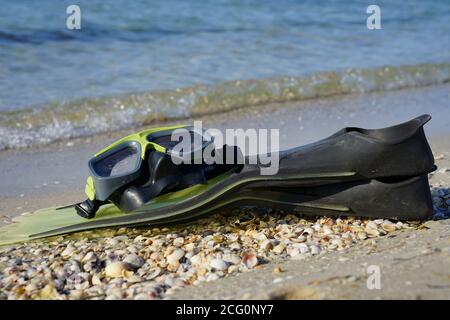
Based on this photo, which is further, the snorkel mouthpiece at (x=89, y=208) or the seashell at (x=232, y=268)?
the snorkel mouthpiece at (x=89, y=208)

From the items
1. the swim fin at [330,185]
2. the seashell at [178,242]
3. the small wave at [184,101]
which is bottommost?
the seashell at [178,242]

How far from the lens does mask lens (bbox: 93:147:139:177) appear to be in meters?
3.19

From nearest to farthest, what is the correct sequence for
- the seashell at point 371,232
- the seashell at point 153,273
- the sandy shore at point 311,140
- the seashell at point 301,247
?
the sandy shore at point 311,140 < the seashell at point 153,273 < the seashell at point 301,247 < the seashell at point 371,232

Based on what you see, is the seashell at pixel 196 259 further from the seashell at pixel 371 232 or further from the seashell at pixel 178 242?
the seashell at pixel 371 232

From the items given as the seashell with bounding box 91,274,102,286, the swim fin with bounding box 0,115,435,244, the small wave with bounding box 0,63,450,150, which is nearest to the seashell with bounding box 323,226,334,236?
the swim fin with bounding box 0,115,435,244

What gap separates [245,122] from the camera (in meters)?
6.10

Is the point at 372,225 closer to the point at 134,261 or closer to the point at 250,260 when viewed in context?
the point at 250,260

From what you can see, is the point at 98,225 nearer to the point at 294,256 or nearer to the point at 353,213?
the point at 294,256

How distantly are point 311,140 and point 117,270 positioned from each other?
8.53 feet

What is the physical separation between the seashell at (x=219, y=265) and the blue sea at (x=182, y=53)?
10.6 ft

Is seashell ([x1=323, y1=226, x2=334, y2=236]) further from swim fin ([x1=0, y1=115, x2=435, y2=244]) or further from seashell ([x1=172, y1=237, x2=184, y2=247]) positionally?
seashell ([x1=172, y1=237, x2=184, y2=247])

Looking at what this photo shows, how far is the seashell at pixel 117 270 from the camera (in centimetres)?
280

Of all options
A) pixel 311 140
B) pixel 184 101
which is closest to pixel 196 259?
pixel 311 140

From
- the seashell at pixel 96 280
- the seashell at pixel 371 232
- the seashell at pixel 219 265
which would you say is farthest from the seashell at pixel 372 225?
the seashell at pixel 96 280
